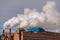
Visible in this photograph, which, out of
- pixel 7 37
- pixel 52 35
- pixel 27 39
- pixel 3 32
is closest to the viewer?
pixel 27 39

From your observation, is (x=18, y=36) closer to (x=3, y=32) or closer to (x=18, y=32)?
(x=18, y=32)

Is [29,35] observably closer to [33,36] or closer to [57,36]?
[33,36]

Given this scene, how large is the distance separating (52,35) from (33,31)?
3.15m

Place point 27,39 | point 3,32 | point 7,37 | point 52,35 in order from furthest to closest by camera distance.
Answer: point 3,32 → point 7,37 → point 52,35 → point 27,39

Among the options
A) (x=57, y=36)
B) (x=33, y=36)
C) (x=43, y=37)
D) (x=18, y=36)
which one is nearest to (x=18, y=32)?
(x=18, y=36)

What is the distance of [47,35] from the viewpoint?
2583 centimetres

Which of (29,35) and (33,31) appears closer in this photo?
(29,35)

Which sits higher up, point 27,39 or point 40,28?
point 40,28

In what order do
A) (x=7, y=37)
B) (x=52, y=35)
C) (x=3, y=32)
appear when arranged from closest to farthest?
(x=52, y=35) → (x=7, y=37) → (x=3, y=32)

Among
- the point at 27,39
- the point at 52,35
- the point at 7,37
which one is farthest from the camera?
the point at 7,37

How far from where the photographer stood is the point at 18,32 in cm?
2470

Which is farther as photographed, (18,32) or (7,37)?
(7,37)

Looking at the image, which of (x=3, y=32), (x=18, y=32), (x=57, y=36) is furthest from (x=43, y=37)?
(x=3, y=32)

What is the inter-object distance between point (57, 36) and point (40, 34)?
3033 millimetres
